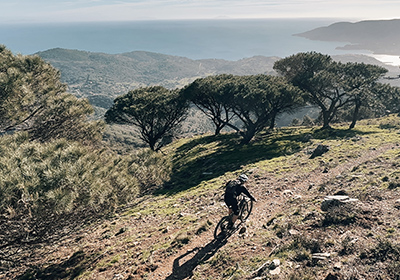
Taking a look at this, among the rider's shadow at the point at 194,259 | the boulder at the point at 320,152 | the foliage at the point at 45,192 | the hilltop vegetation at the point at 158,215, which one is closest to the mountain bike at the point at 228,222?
the rider's shadow at the point at 194,259

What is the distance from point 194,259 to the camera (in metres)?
11.0

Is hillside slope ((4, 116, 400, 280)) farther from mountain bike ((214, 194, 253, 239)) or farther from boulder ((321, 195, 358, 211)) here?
mountain bike ((214, 194, 253, 239))

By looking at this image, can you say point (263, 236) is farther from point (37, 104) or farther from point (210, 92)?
point (210, 92)

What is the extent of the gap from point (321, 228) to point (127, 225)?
1274 cm

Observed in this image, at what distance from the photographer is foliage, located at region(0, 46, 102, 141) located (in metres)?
17.5

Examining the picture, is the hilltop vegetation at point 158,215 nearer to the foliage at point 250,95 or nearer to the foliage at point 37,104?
the foliage at point 37,104

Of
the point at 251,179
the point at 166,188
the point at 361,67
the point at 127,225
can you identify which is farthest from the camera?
the point at 361,67

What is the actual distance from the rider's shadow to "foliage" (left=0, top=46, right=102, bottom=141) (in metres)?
16.7

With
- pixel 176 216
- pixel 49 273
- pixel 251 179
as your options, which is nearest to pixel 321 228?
pixel 176 216

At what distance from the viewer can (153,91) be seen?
4594cm

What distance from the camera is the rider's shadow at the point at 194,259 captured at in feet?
33.4

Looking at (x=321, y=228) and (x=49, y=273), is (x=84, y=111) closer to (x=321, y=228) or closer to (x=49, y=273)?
(x=49, y=273)

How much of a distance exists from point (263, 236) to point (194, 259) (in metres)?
3.44

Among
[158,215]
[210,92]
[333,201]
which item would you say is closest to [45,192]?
[158,215]
